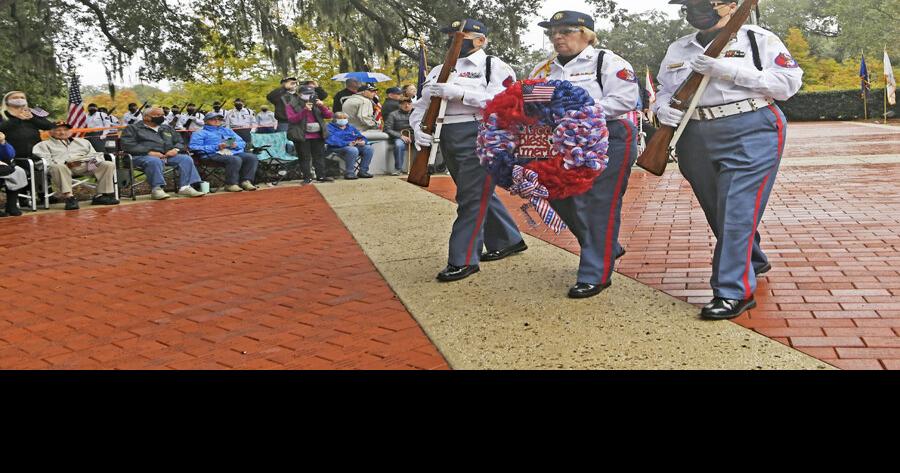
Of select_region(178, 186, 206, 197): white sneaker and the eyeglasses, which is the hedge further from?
the eyeglasses

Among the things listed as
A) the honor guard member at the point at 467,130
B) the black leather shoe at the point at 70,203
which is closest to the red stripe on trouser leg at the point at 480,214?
the honor guard member at the point at 467,130

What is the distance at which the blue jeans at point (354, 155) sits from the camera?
54.0 ft

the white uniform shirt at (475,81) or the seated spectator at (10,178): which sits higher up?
the white uniform shirt at (475,81)

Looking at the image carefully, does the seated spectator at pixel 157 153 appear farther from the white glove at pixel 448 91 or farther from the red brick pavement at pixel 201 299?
the white glove at pixel 448 91

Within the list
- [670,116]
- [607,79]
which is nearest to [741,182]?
[670,116]

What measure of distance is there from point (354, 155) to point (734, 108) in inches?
471

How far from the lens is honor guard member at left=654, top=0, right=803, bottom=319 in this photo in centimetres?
493

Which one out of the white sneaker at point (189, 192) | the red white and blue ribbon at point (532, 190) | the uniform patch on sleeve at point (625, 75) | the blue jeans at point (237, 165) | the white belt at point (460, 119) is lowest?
the white sneaker at point (189, 192)

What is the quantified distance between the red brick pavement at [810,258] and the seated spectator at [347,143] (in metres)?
5.66

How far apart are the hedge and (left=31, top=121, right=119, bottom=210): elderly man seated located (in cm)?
3138

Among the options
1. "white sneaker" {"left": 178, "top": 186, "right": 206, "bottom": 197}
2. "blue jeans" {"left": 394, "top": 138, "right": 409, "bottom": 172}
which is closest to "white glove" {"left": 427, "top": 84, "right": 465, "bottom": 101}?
"white sneaker" {"left": 178, "top": 186, "right": 206, "bottom": 197}

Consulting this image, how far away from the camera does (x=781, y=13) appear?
6075cm

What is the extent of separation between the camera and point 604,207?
5797mm
